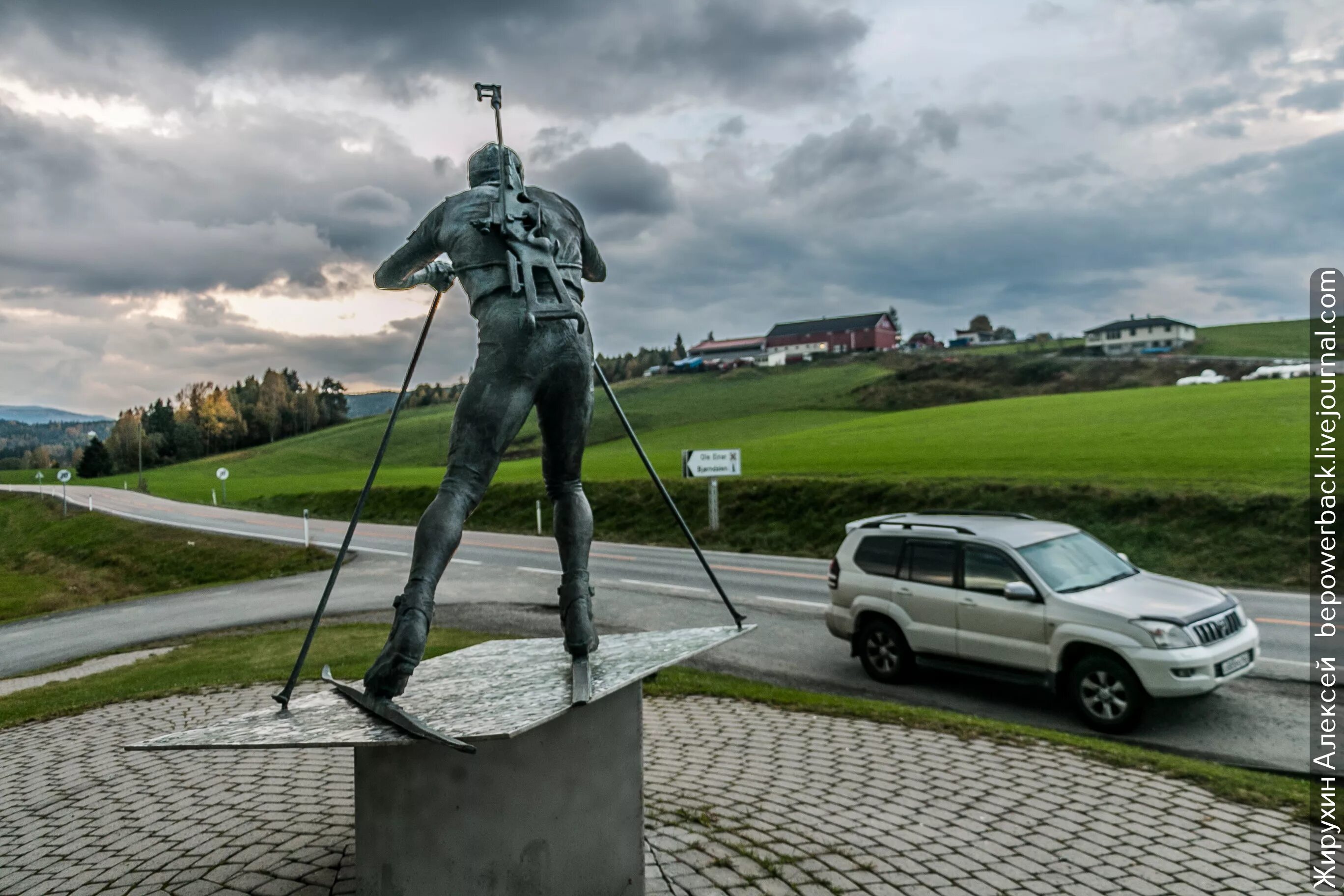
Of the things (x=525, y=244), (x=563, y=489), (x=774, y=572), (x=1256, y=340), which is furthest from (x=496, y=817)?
(x=1256, y=340)

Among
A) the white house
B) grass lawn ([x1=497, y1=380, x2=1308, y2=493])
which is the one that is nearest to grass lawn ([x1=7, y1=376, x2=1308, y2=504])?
grass lawn ([x1=497, y1=380, x2=1308, y2=493])

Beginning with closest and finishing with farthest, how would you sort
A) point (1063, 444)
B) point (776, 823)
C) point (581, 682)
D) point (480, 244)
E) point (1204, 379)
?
point (581, 682), point (480, 244), point (776, 823), point (1063, 444), point (1204, 379)

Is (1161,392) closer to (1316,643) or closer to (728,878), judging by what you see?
(1316,643)

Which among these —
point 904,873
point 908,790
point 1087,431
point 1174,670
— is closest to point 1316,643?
point 1174,670

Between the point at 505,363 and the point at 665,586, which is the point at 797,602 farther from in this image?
the point at 505,363

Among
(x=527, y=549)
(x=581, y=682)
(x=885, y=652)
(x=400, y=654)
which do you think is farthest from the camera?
(x=527, y=549)

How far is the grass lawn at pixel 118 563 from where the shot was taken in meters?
23.0

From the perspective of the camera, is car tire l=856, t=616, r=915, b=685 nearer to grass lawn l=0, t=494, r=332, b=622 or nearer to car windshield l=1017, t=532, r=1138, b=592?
car windshield l=1017, t=532, r=1138, b=592

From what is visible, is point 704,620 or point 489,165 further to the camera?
point 704,620

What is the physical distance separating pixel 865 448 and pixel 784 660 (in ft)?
82.3

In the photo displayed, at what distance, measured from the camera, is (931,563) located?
375 inches

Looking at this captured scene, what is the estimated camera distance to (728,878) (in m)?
4.32

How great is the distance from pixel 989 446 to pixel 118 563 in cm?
3165

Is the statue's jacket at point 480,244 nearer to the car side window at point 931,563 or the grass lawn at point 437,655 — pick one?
the grass lawn at point 437,655
